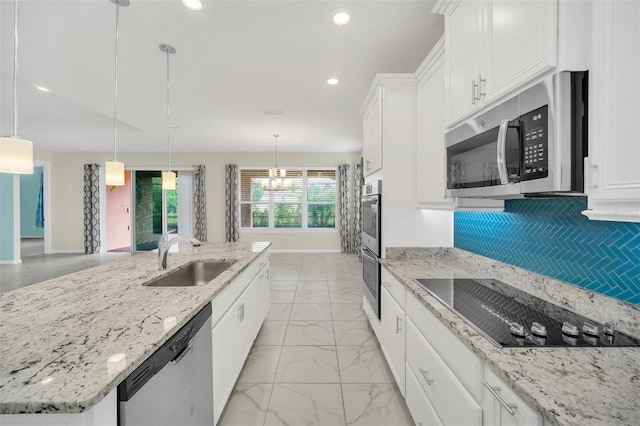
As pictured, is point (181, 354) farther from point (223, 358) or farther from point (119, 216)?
point (119, 216)

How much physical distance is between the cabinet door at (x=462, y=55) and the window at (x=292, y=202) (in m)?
6.10

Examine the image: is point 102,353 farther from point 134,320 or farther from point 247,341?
point 247,341

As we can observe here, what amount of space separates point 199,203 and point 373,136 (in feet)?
19.9

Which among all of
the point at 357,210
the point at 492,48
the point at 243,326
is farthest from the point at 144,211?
the point at 492,48

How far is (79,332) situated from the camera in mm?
1037

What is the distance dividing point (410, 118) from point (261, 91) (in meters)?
1.99

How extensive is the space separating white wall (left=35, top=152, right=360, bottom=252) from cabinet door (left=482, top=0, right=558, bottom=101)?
20.9 ft

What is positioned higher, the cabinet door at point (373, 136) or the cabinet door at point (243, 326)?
the cabinet door at point (373, 136)

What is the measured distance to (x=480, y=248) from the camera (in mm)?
2031

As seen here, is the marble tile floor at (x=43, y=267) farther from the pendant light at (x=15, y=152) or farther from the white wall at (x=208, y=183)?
the pendant light at (x=15, y=152)

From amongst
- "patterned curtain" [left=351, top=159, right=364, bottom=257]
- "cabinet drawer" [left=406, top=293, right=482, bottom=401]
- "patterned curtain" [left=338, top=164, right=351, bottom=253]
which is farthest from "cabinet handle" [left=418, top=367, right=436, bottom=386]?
"patterned curtain" [left=338, top=164, right=351, bottom=253]

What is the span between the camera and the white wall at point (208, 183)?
25.0 feet

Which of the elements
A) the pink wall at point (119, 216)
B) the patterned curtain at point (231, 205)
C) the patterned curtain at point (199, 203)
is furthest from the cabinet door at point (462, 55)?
the pink wall at point (119, 216)

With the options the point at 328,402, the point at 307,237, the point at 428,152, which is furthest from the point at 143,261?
the point at 307,237
